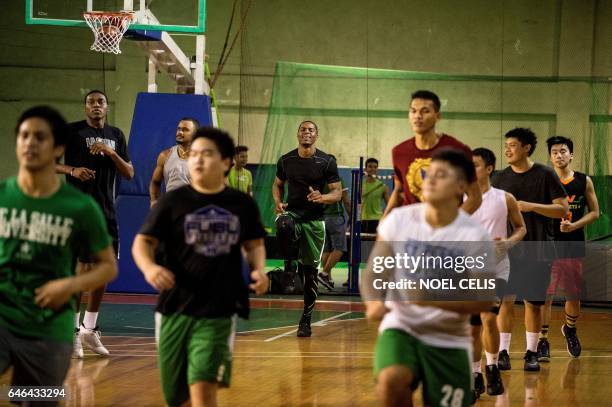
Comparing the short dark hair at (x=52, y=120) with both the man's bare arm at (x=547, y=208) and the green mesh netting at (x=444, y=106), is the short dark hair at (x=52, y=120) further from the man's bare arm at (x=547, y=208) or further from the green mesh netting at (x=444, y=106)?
the green mesh netting at (x=444, y=106)

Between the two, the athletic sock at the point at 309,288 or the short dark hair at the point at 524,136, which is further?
the athletic sock at the point at 309,288

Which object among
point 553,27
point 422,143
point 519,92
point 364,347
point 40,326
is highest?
point 553,27

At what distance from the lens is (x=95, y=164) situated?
8203 mm

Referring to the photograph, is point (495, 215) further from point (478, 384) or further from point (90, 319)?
point (90, 319)

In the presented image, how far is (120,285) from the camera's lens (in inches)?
515

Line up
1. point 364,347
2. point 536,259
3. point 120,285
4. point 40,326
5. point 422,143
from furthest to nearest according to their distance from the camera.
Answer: point 120,285, point 364,347, point 536,259, point 422,143, point 40,326

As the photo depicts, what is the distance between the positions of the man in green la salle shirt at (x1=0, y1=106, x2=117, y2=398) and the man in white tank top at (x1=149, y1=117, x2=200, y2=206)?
14.0 feet

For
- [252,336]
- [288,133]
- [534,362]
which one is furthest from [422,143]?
[288,133]

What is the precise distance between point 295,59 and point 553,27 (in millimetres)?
5880

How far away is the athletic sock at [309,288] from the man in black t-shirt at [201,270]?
17.0 ft

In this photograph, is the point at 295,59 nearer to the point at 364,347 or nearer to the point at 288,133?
the point at 288,133

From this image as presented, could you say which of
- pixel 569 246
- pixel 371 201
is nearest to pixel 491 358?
pixel 569 246

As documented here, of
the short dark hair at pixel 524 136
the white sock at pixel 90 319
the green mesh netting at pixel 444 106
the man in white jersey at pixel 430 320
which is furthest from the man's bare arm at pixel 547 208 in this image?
the green mesh netting at pixel 444 106

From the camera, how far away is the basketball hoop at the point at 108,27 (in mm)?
11297
